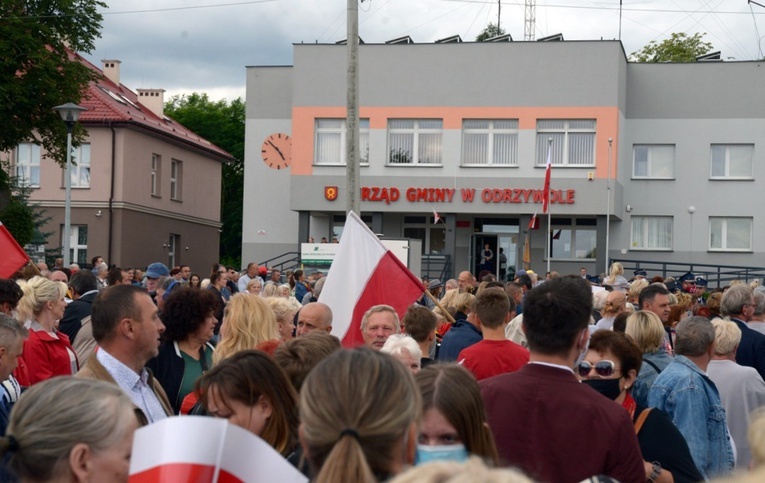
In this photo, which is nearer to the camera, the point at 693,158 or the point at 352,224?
the point at 352,224

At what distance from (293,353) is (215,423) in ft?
6.99

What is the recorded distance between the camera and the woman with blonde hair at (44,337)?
7676 mm

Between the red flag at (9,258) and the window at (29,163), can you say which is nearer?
the red flag at (9,258)

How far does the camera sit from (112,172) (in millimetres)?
42250

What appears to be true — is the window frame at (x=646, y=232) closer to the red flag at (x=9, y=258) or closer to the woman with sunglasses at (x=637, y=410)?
the red flag at (x=9, y=258)

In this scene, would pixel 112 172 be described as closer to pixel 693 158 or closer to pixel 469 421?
pixel 693 158

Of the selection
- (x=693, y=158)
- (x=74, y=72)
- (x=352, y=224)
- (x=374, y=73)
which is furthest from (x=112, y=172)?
(x=352, y=224)

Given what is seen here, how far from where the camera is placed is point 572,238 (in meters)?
36.7

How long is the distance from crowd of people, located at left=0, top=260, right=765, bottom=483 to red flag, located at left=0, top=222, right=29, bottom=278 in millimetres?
2575

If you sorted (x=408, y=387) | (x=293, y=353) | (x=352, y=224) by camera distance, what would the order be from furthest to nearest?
(x=352, y=224) < (x=293, y=353) < (x=408, y=387)

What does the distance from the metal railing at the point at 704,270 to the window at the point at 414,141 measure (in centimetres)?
752

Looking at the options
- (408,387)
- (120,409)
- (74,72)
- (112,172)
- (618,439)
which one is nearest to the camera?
(408,387)

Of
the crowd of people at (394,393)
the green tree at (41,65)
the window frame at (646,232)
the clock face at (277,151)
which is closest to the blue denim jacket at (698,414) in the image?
the crowd of people at (394,393)

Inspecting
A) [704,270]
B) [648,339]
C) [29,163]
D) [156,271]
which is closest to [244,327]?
[648,339]
